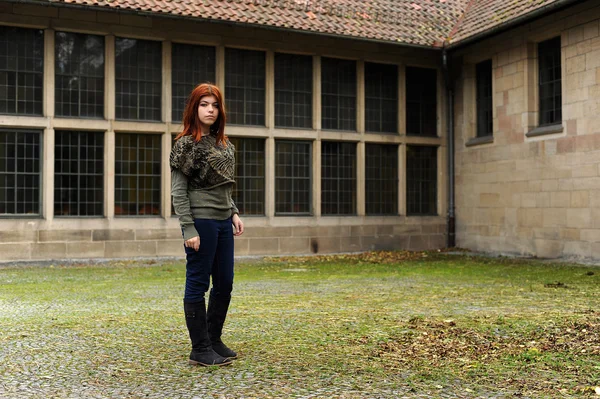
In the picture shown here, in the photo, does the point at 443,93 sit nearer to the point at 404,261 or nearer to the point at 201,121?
the point at 404,261

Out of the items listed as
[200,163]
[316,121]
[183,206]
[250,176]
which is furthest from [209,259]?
[316,121]

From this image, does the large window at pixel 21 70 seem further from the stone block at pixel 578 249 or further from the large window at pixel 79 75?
the stone block at pixel 578 249

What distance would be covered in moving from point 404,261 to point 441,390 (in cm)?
1225

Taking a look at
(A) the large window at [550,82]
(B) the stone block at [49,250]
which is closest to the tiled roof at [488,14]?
(A) the large window at [550,82]

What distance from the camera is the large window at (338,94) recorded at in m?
19.2

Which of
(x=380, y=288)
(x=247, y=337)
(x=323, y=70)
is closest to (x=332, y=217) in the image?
(x=323, y=70)

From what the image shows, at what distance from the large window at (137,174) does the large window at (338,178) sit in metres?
4.26

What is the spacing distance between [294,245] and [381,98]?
4.67 metres

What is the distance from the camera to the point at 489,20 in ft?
59.3

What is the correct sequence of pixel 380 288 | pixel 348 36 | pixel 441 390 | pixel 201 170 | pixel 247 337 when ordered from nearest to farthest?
pixel 441 390 → pixel 201 170 → pixel 247 337 → pixel 380 288 → pixel 348 36

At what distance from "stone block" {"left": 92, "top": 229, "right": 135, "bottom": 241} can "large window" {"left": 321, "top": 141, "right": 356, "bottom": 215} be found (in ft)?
16.1

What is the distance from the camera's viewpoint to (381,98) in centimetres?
2005

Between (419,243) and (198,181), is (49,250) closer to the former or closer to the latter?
(419,243)

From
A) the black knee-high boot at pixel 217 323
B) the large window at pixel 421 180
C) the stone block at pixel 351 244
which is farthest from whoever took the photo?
the large window at pixel 421 180
